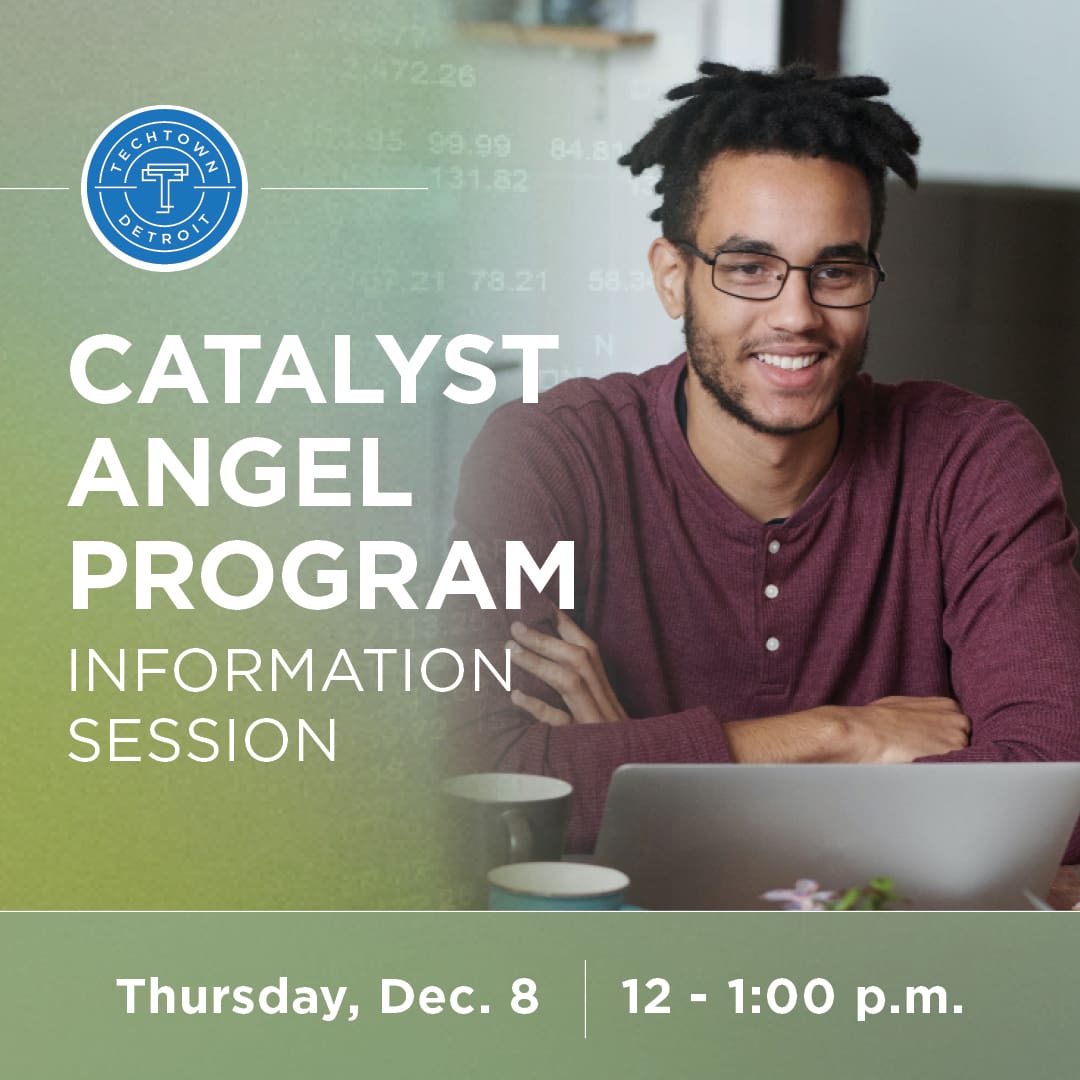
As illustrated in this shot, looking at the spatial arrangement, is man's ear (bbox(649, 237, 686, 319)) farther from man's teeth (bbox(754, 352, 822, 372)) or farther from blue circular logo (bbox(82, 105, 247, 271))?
blue circular logo (bbox(82, 105, 247, 271))

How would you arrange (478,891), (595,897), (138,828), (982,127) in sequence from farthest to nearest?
(982,127), (138,828), (478,891), (595,897)

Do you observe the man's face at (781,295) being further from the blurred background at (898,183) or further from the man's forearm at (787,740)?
the man's forearm at (787,740)

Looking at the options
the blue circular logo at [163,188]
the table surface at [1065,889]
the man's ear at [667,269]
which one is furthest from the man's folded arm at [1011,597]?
the blue circular logo at [163,188]

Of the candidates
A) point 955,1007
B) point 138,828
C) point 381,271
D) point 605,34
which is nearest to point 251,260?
point 381,271

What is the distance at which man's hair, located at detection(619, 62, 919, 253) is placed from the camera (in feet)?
4.70

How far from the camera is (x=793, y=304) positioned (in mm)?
1408

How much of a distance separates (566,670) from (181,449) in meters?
0.43

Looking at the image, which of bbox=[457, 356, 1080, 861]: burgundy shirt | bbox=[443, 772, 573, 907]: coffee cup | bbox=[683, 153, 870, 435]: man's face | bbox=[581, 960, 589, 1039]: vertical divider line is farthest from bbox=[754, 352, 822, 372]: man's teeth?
bbox=[581, 960, 589, 1039]: vertical divider line

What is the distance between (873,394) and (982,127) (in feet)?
1.14

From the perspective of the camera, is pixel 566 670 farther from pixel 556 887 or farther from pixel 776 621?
pixel 556 887

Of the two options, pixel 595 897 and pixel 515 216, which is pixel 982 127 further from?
pixel 595 897

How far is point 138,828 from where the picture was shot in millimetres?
1378

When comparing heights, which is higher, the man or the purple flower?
the man

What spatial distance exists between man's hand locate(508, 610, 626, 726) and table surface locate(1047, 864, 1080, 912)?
410mm
